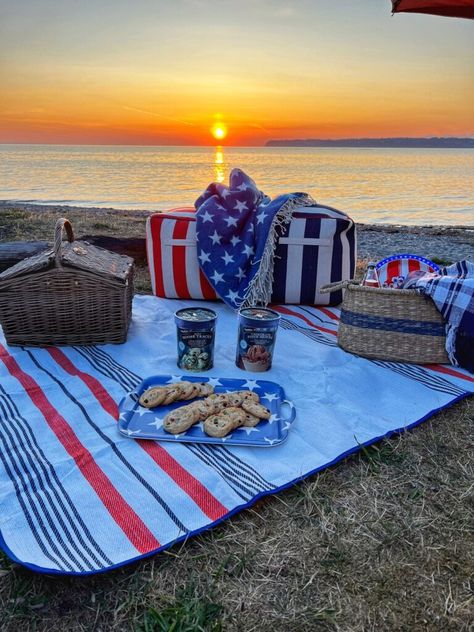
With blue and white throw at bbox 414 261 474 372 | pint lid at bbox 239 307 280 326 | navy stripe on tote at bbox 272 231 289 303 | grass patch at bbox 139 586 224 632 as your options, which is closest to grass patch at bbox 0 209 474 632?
grass patch at bbox 139 586 224 632

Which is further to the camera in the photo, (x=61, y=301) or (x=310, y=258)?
(x=310, y=258)

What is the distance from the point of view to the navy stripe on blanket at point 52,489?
1.28 metres

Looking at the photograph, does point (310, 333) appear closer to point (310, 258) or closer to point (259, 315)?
point (310, 258)

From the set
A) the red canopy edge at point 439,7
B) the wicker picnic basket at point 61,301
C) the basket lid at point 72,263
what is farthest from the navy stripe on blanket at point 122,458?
the red canopy edge at point 439,7

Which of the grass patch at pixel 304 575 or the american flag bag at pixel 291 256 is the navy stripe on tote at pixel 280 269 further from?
the grass patch at pixel 304 575

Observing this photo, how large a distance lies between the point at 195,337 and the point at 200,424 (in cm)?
54

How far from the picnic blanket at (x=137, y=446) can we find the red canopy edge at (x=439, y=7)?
2.01 meters

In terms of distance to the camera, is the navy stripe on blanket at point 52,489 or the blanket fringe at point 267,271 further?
the blanket fringe at point 267,271

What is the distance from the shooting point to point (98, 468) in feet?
5.28

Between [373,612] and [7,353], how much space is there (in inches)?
82.7

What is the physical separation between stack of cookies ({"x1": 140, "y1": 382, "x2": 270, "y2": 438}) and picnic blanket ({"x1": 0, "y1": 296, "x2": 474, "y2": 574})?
0.08 m

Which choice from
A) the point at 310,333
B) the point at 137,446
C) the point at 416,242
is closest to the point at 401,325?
the point at 310,333

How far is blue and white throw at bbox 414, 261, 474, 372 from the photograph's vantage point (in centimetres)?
231

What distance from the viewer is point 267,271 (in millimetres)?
3279
